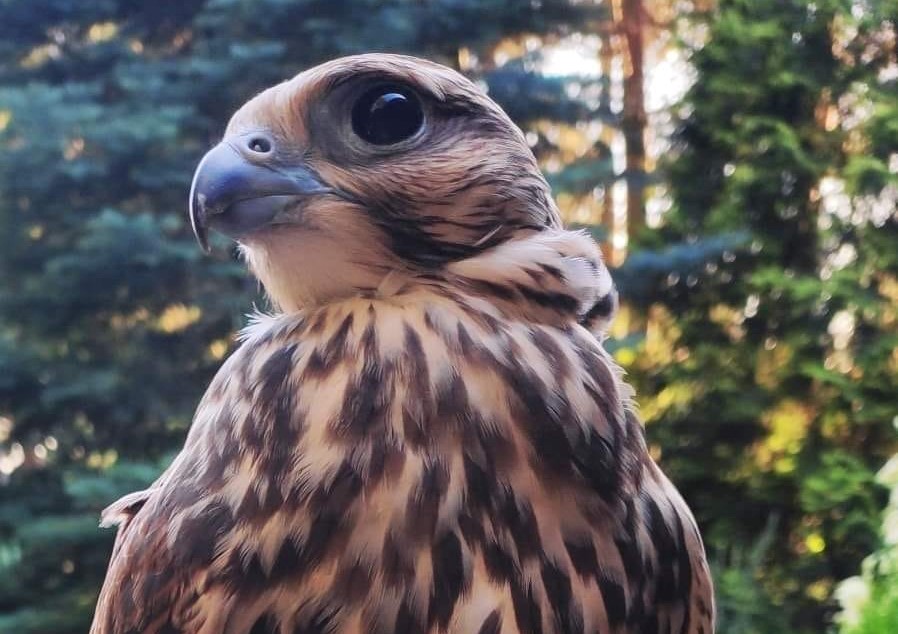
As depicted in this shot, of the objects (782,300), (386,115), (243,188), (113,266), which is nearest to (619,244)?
(782,300)

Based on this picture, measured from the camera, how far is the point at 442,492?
0.79m

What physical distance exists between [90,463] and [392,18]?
5.19ft

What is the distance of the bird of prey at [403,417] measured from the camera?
79 centimetres

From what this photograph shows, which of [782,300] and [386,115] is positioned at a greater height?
[386,115]

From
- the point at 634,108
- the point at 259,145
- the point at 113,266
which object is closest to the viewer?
the point at 259,145

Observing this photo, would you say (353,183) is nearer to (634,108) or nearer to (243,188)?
(243,188)

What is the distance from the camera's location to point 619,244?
3568mm

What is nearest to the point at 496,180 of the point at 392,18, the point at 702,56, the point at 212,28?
the point at 392,18

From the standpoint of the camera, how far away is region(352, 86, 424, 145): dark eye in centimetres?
92

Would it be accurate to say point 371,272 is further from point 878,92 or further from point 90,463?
point 878,92

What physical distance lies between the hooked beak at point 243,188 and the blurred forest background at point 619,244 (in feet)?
5.17

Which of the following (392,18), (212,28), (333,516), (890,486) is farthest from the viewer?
(890,486)

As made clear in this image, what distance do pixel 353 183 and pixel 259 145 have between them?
0.34ft

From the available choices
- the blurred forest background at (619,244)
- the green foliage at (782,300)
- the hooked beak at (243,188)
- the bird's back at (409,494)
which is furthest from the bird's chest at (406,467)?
the green foliage at (782,300)
